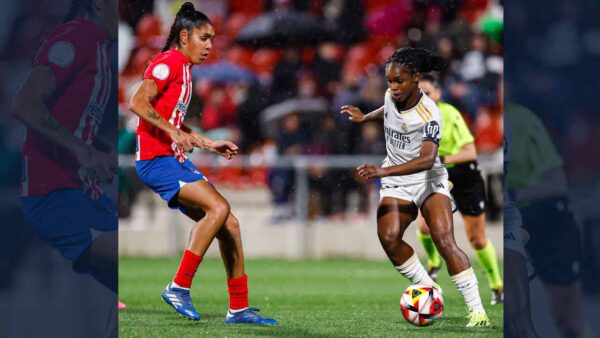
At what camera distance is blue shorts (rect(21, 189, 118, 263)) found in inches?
225

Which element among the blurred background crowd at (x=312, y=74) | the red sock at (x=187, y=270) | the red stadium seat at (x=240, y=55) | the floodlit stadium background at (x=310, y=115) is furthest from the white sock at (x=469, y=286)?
the red stadium seat at (x=240, y=55)

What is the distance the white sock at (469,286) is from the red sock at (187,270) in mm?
1802

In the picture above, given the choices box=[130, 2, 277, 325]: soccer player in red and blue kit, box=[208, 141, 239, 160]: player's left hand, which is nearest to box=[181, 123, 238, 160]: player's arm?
box=[208, 141, 239, 160]: player's left hand

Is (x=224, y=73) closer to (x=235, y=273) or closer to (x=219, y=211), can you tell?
(x=235, y=273)

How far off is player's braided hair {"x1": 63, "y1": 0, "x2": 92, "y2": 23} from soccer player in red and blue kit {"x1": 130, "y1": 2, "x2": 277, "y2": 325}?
7.30 ft

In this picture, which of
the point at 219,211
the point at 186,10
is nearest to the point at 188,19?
the point at 186,10

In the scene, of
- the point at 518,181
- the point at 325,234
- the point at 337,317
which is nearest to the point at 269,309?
the point at 337,317

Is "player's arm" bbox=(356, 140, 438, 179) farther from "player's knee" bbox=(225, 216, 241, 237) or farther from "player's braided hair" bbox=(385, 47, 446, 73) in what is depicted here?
"player's knee" bbox=(225, 216, 241, 237)

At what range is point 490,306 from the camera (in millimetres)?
10492

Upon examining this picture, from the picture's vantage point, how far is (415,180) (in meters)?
8.53

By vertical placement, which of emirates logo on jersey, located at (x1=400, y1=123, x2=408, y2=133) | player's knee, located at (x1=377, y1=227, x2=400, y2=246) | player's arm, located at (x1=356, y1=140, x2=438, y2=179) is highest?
emirates logo on jersey, located at (x1=400, y1=123, x2=408, y2=133)

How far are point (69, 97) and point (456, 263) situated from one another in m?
3.50

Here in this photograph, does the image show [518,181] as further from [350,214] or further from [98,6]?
[350,214]

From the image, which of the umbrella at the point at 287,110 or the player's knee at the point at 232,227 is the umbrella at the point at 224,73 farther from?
the player's knee at the point at 232,227
